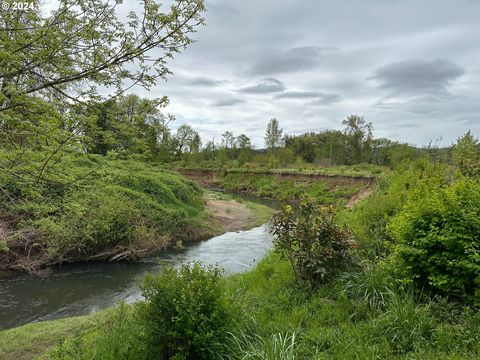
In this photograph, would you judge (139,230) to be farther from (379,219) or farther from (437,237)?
(437,237)

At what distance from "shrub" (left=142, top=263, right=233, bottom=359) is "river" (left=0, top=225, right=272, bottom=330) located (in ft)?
9.75

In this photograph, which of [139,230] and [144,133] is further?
[139,230]

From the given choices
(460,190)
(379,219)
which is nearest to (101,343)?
(460,190)

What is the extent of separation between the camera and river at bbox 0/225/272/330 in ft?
26.0

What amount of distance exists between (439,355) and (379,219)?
14.2ft

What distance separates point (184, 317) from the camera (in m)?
3.49

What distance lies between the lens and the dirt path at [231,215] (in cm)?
1936

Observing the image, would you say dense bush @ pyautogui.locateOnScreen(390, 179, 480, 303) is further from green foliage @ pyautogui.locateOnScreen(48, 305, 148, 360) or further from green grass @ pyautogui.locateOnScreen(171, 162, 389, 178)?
green grass @ pyautogui.locateOnScreen(171, 162, 389, 178)

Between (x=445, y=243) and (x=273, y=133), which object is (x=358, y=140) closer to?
(x=273, y=133)

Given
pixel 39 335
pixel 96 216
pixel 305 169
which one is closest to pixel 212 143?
pixel 305 169

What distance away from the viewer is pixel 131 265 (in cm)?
1186

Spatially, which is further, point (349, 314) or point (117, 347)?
point (349, 314)

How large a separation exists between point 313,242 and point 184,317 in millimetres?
2569

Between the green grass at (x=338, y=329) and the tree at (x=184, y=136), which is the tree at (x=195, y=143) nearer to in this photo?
the tree at (x=184, y=136)
